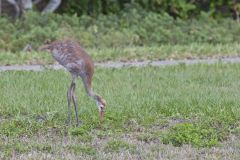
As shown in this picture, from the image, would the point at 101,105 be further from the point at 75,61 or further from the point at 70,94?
the point at 75,61

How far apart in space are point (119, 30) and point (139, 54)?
12.7ft

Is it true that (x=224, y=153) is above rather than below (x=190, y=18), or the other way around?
above

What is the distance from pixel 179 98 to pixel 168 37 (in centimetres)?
947

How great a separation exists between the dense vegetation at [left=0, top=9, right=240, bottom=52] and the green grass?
1476 millimetres

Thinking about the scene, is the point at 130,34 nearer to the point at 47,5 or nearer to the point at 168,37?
the point at 168,37

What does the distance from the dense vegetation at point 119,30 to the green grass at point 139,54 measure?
148 cm

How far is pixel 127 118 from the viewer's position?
29.8 ft

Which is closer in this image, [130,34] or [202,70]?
[202,70]

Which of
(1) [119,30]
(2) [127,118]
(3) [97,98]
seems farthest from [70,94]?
(1) [119,30]

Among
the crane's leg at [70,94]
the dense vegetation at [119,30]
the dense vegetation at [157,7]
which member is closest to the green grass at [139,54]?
the dense vegetation at [119,30]

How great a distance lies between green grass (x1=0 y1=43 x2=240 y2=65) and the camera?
1550 cm

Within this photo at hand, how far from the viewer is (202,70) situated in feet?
45.5

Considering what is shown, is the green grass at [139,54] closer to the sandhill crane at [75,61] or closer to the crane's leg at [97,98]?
the sandhill crane at [75,61]

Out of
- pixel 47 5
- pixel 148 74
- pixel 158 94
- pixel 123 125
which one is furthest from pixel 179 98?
pixel 47 5
